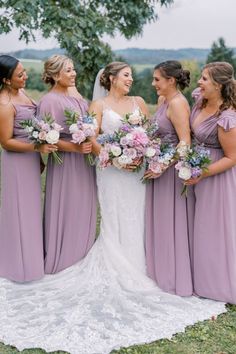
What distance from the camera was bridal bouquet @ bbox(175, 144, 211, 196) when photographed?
434 centimetres

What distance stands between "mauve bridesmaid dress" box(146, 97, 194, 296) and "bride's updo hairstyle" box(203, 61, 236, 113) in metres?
0.53

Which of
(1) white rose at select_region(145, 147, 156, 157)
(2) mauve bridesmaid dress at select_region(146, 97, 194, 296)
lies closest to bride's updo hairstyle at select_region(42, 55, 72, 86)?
(2) mauve bridesmaid dress at select_region(146, 97, 194, 296)

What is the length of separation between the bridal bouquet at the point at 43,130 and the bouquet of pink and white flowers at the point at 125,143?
389 millimetres

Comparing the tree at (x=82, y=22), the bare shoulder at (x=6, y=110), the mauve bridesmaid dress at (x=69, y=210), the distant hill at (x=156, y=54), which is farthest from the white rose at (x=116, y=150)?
the distant hill at (x=156, y=54)

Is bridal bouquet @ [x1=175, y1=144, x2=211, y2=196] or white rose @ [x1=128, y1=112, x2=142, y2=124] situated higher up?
white rose @ [x1=128, y1=112, x2=142, y2=124]

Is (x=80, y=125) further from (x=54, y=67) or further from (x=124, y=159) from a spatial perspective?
(x=54, y=67)

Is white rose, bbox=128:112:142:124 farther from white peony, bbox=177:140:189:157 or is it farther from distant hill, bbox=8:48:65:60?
distant hill, bbox=8:48:65:60

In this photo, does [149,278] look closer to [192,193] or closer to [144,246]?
[144,246]

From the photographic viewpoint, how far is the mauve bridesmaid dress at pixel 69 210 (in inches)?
201

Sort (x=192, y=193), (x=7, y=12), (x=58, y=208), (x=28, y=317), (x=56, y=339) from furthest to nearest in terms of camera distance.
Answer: (x=7, y=12) < (x=58, y=208) < (x=192, y=193) < (x=28, y=317) < (x=56, y=339)

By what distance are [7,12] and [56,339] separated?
8091 mm

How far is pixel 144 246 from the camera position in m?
5.09

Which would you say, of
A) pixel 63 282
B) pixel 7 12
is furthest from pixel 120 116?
pixel 7 12

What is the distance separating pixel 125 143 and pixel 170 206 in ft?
2.45
